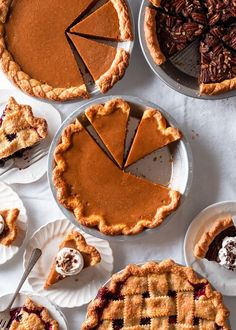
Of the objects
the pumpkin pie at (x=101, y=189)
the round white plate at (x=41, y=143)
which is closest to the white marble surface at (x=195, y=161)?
the round white plate at (x=41, y=143)

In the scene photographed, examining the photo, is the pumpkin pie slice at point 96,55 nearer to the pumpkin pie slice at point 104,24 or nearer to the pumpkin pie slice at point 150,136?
the pumpkin pie slice at point 104,24

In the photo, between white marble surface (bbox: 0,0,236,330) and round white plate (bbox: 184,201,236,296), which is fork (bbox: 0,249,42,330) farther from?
round white plate (bbox: 184,201,236,296)

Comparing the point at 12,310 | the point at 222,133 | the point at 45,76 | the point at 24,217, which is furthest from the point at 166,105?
the point at 12,310

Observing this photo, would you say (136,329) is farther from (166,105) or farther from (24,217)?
(166,105)

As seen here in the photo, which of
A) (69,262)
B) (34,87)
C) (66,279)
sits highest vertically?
(34,87)

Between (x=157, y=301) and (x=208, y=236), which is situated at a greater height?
(x=208, y=236)

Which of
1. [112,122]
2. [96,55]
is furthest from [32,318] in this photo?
[96,55]

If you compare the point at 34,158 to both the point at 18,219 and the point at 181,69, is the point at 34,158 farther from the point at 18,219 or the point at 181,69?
the point at 181,69
